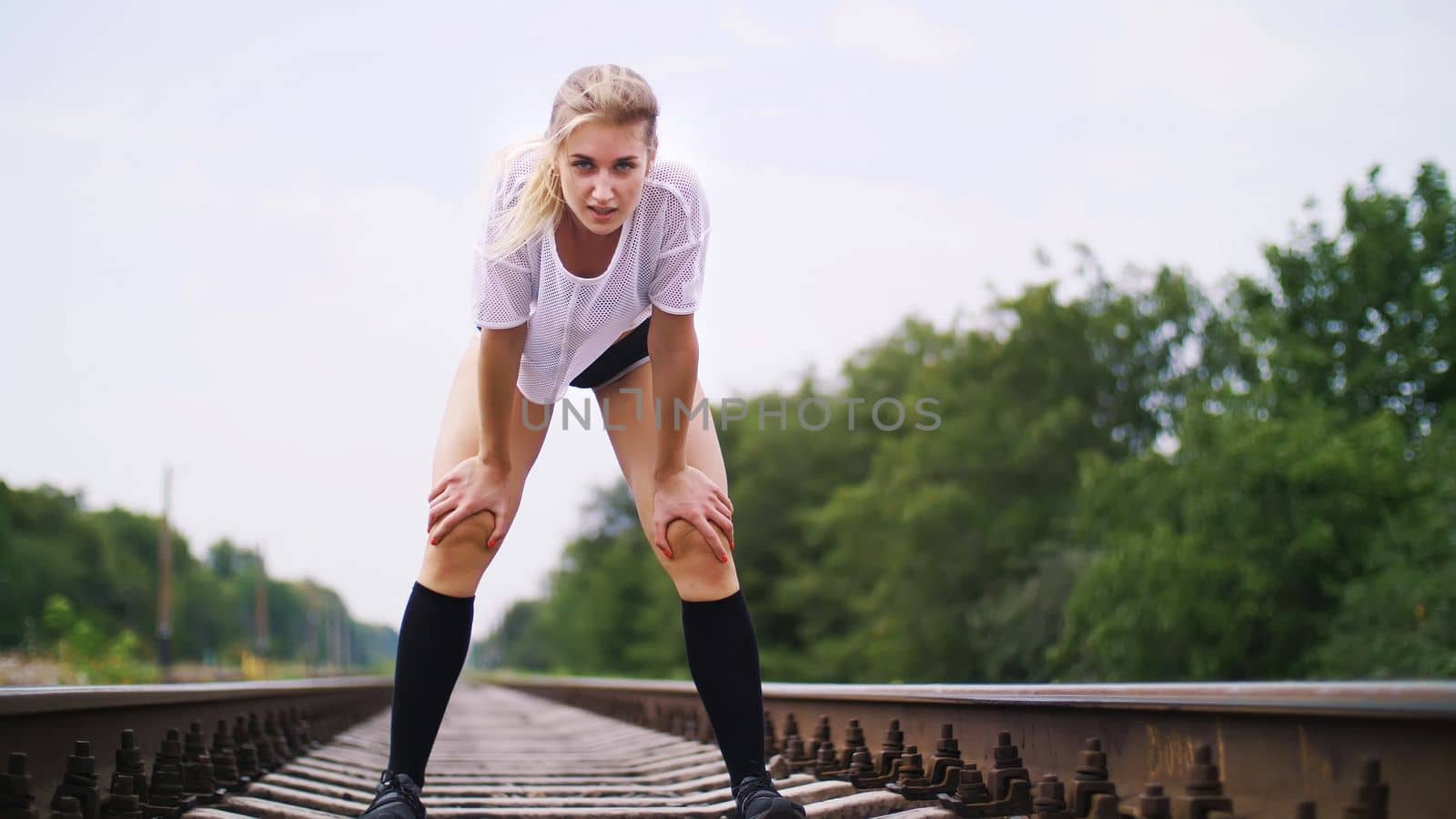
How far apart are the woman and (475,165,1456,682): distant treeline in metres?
23.0

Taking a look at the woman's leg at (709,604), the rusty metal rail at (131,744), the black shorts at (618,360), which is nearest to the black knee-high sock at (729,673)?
the woman's leg at (709,604)

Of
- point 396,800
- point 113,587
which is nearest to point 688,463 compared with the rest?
point 396,800

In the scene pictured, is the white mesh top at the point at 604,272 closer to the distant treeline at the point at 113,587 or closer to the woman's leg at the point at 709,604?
the woman's leg at the point at 709,604

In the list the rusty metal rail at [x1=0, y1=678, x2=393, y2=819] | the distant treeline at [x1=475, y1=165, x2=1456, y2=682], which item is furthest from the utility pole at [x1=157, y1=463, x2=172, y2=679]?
the rusty metal rail at [x1=0, y1=678, x2=393, y2=819]

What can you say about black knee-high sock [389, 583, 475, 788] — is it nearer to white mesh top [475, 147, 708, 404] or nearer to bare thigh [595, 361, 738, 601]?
bare thigh [595, 361, 738, 601]

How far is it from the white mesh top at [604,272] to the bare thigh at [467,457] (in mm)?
220

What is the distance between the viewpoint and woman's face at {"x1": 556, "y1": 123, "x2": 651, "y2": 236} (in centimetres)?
274

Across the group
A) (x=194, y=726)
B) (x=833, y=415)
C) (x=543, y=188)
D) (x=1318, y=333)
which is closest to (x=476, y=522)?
(x=543, y=188)

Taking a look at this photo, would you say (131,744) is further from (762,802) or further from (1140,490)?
(1140,490)

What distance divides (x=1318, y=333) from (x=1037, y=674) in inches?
580

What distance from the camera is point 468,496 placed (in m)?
3.13

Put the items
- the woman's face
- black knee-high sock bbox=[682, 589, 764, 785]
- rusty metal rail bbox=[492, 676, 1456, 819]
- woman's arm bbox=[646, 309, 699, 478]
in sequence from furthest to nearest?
1. black knee-high sock bbox=[682, 589, 764, 785]
2. woman's arm bbox=[646, 309, 699, 478]
3. the woman's face
4. rusty metal rail bbox=[492, 676, 1456, 819]

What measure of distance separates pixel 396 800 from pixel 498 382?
94 centimetres

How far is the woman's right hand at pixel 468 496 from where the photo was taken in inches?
123
